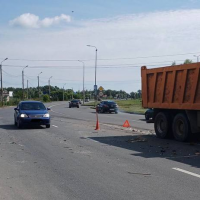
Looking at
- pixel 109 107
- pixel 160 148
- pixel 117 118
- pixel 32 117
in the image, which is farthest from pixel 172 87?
pixel 109 107

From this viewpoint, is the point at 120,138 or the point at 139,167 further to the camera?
the point at 120,138

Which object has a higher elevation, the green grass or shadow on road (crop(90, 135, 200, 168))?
the green grass

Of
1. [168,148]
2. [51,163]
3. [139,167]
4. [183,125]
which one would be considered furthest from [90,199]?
[183,125]

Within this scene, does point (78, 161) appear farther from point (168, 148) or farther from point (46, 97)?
point (46, 97)

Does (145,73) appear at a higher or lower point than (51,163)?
higher

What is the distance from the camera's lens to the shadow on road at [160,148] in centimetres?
1232

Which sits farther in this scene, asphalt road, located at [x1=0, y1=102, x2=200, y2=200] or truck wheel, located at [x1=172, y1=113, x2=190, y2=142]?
truck wheel, located at [x1=172, y1=113, x2=190, y2=142]

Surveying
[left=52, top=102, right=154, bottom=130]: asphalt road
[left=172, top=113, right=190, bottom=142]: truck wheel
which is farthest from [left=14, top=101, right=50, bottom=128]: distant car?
[left=172, top=113, right=190, bottom=142]: truck wheel

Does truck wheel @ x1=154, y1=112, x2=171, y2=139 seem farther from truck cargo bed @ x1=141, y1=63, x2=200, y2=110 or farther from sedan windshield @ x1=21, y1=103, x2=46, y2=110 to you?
sedan windshield @ x1=21, y1=103, x2=46, y2=110

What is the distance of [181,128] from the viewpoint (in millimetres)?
16891

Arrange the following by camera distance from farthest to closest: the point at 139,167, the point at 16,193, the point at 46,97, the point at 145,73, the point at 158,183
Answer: the point at 46,97 → the point at 145,73 → the point at 139,167 → the point at 158,183 → the point at 16,193

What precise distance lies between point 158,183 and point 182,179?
681 millimetres

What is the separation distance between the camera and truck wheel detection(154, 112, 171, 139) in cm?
1772

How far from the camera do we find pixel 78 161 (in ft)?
38.6
